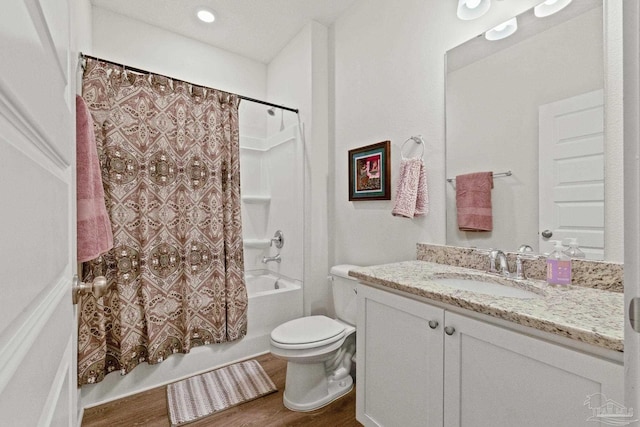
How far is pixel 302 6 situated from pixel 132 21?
1.37m

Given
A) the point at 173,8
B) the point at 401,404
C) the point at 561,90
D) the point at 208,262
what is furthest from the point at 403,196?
the point at 173,8

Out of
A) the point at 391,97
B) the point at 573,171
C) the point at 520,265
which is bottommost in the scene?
the point at 520,265

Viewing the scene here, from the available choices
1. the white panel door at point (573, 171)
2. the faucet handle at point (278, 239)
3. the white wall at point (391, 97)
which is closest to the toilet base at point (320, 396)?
the white wall at point (391, 97)

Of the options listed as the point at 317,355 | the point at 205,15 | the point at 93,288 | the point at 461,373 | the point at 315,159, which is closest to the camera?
the point at 93,288

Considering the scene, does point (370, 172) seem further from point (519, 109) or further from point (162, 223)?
point (162, 223)

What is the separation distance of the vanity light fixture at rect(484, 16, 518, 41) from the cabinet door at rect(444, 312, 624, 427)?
1331 mm

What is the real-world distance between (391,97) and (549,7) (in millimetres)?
868

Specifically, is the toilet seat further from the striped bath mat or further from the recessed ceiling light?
the recessed ceiling light

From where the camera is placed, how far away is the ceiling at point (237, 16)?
2197mm

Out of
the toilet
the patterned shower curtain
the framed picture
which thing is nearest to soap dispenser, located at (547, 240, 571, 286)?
the framed picture

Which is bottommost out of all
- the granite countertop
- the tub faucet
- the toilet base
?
the toilet base

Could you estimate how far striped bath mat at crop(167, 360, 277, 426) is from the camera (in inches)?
65.6

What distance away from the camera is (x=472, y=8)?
1.48 meters

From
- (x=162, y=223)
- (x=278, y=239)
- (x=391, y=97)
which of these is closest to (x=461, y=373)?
(x=391, y=97)
